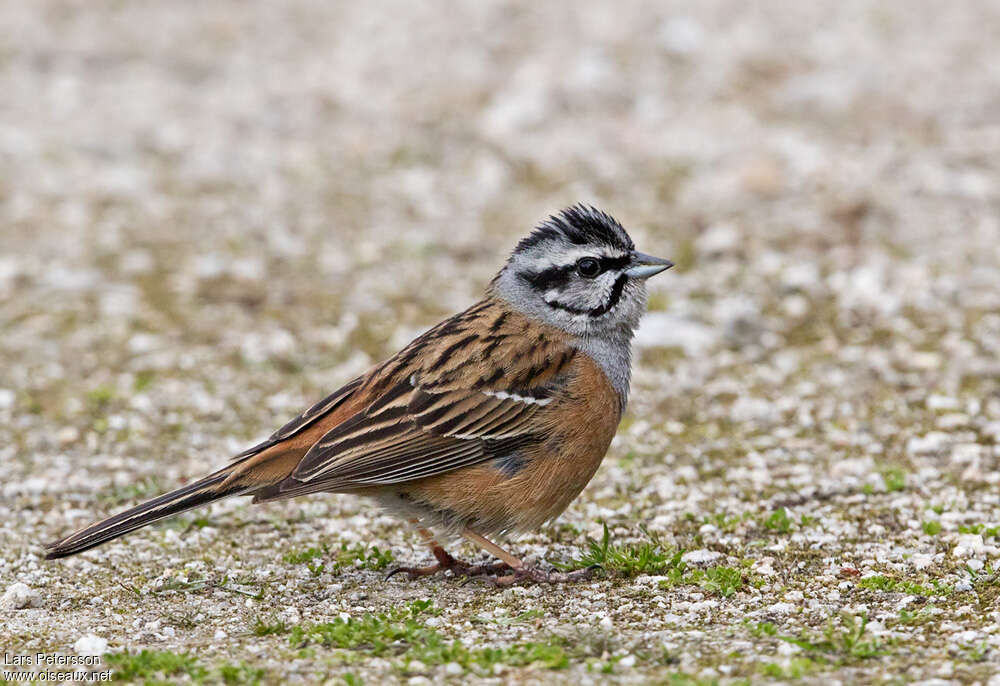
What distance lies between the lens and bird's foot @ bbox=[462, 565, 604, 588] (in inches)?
244

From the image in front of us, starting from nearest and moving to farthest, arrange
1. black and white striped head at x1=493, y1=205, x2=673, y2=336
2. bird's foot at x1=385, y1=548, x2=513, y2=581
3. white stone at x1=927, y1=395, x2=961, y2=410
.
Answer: bird's foot at x1=385, y1=548, x2=513, y2=581
black and white striped head at x1=493, y1=205, x2=673, y2=336
white stone at x1=927, y1=395, x2=961, y2=410

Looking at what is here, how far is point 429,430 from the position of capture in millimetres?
6180

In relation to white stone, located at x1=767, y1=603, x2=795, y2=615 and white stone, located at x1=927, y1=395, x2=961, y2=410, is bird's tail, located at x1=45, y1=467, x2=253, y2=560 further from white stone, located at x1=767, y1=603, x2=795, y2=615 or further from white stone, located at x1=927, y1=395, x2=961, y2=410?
white stone, located at x1=927, y1=395, x2=961, y2=410

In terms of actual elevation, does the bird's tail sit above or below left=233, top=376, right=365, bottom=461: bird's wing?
below

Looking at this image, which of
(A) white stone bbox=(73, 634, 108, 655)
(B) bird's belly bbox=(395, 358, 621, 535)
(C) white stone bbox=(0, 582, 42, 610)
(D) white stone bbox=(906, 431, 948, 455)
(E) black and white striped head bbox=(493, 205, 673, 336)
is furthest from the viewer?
(D) white stone bbox=(906, 431, 948, 455)

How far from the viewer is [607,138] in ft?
39.7

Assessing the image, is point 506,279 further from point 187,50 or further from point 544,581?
point 187,50

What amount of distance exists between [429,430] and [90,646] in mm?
1770

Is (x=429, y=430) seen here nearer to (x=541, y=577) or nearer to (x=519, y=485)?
(x=519, y=485)

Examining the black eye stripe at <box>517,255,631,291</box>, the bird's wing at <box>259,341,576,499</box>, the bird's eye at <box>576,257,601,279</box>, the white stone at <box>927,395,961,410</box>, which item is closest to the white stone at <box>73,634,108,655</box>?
the bird's wing at <box>259,341,576,499</box>

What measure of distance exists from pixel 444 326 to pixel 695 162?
546 cm

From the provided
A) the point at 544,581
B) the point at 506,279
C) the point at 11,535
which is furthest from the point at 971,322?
the point at 11,535

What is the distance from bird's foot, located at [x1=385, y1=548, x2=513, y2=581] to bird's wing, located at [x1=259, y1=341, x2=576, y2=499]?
22.5 inches

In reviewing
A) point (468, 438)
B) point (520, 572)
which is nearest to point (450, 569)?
point (520, 572)
